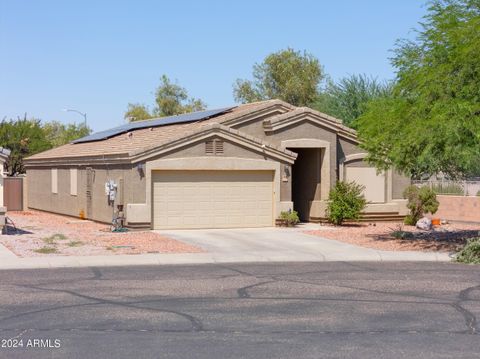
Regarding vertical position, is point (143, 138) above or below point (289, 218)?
above

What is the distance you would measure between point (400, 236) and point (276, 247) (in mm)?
4826

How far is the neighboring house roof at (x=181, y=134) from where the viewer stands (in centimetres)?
2881

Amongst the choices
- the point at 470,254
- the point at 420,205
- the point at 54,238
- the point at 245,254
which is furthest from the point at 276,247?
the point at 420,205

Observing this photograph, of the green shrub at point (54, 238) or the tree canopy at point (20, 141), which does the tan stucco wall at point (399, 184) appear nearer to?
the green shrub at point (54, 238)

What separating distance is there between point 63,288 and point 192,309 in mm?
3379

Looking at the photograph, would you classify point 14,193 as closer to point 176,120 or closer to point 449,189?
point 176,120

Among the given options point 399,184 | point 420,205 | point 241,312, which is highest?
point 399,184

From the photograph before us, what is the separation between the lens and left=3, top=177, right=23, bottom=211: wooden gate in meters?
43.1

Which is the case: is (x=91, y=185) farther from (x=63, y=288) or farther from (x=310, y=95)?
(x=310, y=95)

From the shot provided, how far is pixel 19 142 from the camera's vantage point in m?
59.8

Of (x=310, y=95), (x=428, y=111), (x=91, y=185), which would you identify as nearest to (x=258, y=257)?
(x=428, y=111)

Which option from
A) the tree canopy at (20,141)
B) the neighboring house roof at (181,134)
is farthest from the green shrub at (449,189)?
the tree canopy at (20,141)

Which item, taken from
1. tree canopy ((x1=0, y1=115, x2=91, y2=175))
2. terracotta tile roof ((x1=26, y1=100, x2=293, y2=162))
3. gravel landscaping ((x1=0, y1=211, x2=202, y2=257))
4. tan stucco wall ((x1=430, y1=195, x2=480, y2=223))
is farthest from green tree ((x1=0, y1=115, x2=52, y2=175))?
tan stucco wall ((x1=430, y1=195, x2=480, y2=223))

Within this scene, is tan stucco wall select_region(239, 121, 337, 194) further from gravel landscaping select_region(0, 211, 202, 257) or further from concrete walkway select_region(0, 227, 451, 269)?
gravel landscaping select_region(0, 211, 202, 257)
